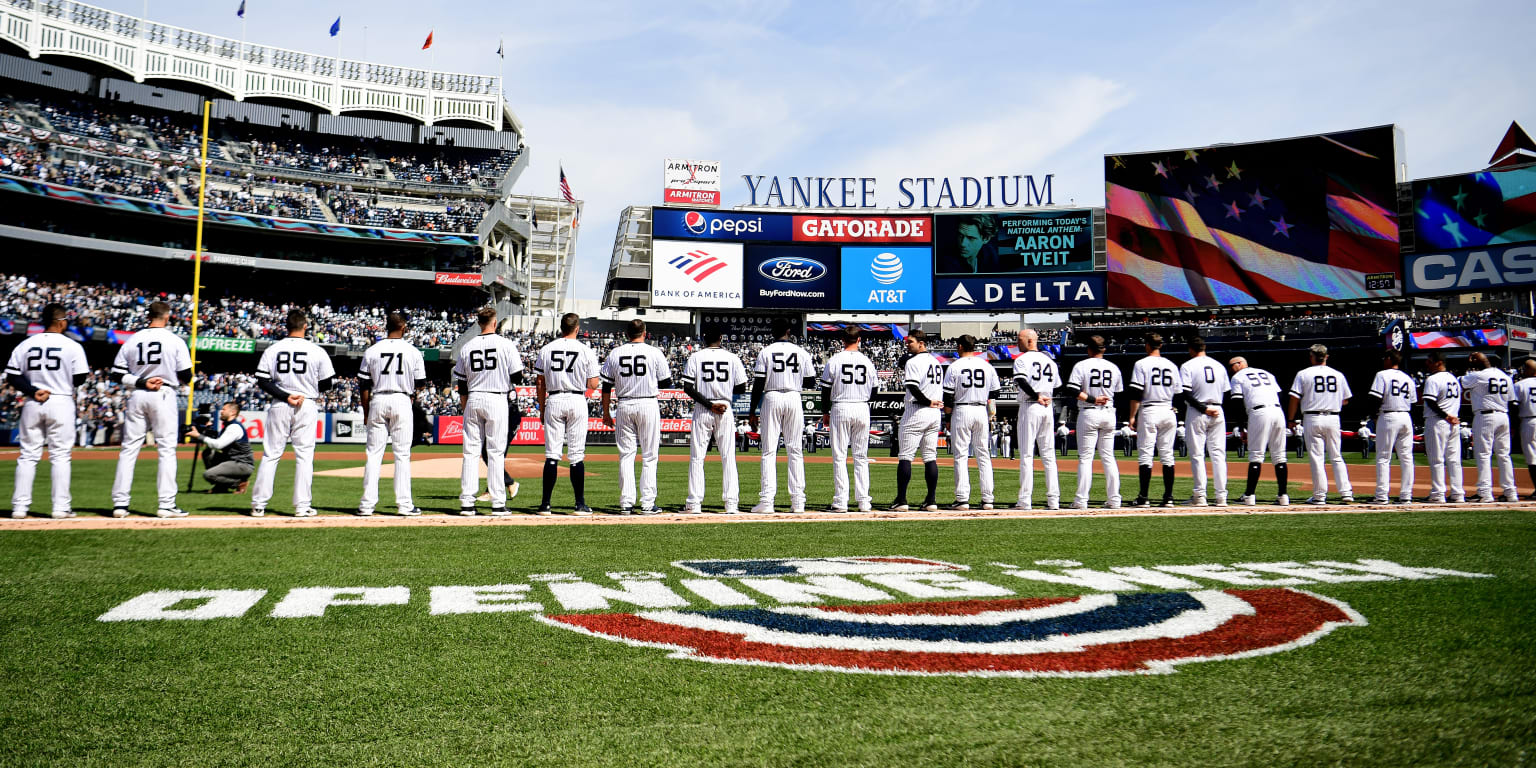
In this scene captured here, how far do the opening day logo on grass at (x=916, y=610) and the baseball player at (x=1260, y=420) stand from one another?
5.02m

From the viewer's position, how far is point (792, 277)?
4025 cm

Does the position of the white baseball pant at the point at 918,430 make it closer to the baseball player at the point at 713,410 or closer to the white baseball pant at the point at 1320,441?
the baseball player at the point at 713,410

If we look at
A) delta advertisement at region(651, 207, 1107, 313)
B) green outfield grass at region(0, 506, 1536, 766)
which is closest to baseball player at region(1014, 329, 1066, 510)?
green outfield grass at region(0, 506, 1536, 766)

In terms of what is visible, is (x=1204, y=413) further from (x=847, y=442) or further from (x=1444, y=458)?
(x=847, y=442)

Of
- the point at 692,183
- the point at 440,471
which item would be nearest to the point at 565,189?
the point at 692,183

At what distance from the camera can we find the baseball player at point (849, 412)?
9.62m

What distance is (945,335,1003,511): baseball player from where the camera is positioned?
9.85 metres

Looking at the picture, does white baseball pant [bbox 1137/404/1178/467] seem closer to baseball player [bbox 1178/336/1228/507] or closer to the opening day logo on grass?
baseball player [bbox 1178/336/1228/507]

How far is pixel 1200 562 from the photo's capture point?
594cm

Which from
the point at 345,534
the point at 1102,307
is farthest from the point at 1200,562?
the point at 1102,307

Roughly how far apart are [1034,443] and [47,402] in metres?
10.0

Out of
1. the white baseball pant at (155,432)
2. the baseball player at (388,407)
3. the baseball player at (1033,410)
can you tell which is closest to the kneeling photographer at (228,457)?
the white baseball pant at (155,432)

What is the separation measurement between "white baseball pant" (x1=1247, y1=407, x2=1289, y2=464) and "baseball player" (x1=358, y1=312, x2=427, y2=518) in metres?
9.65

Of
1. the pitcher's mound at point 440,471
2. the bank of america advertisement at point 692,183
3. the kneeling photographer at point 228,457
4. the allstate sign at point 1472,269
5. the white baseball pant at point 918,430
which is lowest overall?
the pitcher's mound at point 440,471
